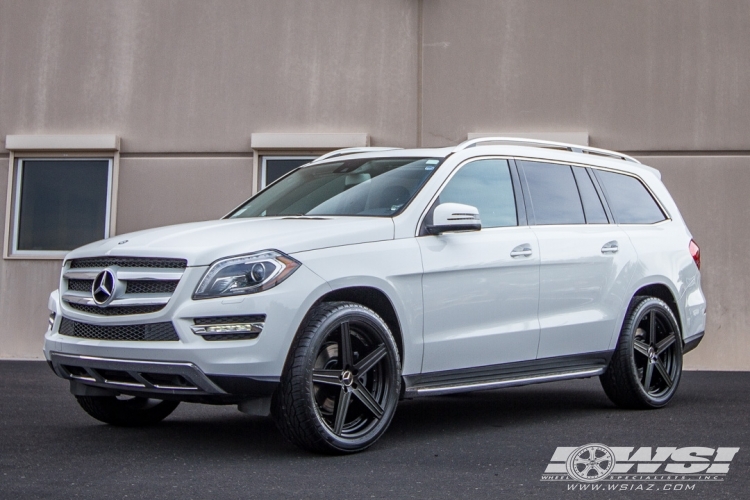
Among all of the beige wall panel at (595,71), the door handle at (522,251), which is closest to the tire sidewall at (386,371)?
the door handle at (522,251)

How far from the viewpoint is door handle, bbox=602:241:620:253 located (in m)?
7.19

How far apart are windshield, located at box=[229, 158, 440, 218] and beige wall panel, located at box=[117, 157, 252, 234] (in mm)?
5636

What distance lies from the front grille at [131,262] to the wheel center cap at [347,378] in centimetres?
100

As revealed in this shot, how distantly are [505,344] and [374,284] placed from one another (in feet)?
3.85

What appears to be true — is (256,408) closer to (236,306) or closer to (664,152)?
(236,306)

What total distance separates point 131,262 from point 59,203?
8095mm

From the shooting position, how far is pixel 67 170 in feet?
42.9

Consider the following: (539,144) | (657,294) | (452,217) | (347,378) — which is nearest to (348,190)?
(452,217)

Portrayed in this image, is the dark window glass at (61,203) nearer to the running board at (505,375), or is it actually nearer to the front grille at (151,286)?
the running board at (505,375)

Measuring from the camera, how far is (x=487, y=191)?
6605 mm

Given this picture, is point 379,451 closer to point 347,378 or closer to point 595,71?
point 347,378

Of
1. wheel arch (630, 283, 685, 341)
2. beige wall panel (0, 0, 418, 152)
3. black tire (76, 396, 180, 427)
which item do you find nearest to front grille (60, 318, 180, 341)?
black tire (76, 396, 180, 427)

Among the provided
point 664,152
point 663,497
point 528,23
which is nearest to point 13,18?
point 528,23

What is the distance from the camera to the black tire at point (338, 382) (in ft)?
16.9
